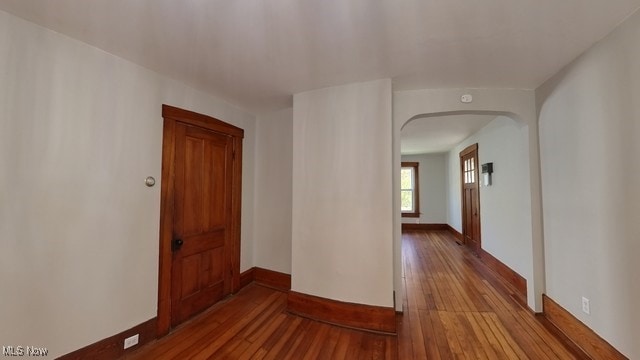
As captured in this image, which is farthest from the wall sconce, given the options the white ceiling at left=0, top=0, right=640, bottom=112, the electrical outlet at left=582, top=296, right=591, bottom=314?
the electrical outlet at left=582, top=296, right=591, bottom=314

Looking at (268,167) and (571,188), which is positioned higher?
(268,167)

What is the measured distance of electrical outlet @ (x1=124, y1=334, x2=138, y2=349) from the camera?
1876mm

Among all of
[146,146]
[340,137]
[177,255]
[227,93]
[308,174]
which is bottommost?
[177,255]

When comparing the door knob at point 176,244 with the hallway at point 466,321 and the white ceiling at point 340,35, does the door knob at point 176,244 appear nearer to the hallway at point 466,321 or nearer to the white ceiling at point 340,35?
the white ceiling at point 340,35

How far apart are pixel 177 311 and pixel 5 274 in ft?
4.01

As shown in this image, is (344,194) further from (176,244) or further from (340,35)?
(176,244)

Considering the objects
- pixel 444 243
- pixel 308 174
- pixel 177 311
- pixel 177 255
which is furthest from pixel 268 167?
pixel 444 243

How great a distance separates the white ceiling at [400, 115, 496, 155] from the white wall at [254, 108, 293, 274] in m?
1.92

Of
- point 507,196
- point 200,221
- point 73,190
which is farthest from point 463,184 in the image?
point 73,190

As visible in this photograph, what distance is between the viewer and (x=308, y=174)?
2529mm

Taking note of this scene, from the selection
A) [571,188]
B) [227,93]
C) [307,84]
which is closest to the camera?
[571,188]

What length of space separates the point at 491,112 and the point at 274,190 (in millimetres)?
2693

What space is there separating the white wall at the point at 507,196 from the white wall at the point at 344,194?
1.61 meters

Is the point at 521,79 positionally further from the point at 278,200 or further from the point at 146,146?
the point at 146,146
